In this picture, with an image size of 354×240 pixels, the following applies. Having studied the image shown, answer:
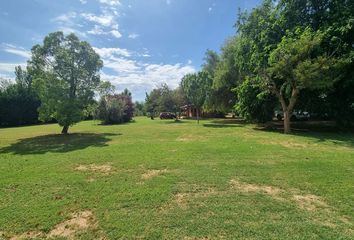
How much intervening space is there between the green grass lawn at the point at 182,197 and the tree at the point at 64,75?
8936 mm

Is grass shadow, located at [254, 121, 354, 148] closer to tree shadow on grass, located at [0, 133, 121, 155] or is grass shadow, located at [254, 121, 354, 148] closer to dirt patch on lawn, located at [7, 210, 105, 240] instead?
dirt patch on lawn, located at [7, 210, 105, 240]

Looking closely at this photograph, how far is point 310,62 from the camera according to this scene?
39.8ft

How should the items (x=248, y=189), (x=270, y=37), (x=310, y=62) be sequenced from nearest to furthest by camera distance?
1. (x=248, y=189)
2. (x=310, y=62)
3. (x=270, y=37)

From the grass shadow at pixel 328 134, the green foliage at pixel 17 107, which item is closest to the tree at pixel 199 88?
the grass shadow at pixel 328 134

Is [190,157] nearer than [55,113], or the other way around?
[190,157]

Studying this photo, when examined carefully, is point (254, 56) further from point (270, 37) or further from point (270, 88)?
point (270, 88)

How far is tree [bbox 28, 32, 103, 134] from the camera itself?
16.0m

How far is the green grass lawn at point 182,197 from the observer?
11.1ft

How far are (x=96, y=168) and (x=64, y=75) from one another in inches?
486

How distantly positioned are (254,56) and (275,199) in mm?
13708

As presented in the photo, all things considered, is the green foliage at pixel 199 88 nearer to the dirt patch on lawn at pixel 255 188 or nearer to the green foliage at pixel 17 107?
the dirt patch on lawn at pixel 255 188

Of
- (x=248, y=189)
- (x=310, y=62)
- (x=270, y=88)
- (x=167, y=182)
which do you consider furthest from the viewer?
(x=270, y=88)

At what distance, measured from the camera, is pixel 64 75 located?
657 inches

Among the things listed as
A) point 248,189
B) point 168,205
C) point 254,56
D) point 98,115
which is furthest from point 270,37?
point 98,115
